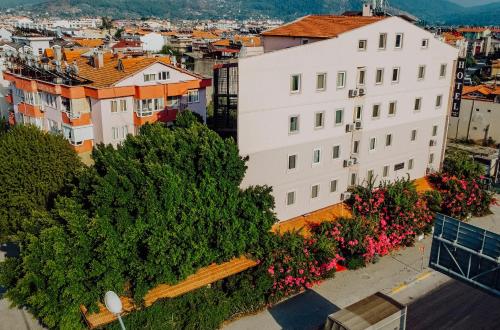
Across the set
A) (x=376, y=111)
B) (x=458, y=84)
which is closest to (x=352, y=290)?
(x=376, y=111)

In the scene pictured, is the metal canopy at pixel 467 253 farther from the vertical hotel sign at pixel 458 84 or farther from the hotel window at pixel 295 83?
the vertical hotel sign at pixel 458 84

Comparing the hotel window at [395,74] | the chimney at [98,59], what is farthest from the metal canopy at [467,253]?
the chimney at [98,59]

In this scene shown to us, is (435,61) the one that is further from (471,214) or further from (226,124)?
(226,124)

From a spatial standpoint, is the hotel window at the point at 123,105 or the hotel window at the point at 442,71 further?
the hotel window at the point at 123,105

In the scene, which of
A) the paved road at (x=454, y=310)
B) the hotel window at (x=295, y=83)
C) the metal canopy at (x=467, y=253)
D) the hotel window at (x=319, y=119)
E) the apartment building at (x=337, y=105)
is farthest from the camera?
the hotel window at (x=319, y=119)

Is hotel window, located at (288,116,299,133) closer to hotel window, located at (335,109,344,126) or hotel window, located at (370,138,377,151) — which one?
hotel window, located at (335,109,344,126)

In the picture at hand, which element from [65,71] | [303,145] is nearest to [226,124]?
[303,145]

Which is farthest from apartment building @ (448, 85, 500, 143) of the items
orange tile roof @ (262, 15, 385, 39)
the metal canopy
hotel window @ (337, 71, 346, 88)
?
the metal canopy
